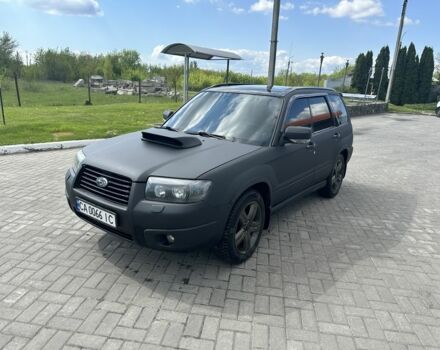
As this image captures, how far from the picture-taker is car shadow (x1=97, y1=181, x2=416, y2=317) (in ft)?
9.82

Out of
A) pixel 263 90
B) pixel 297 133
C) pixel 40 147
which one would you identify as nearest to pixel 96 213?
pixel 297 133

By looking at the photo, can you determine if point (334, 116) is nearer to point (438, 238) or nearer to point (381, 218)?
point (381, 218)

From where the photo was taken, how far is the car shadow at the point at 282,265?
9.82ft

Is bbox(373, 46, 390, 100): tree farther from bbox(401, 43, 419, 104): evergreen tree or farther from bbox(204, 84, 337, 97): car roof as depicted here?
bbox(204, 84, 337, 97): car roof

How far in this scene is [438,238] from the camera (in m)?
4.44

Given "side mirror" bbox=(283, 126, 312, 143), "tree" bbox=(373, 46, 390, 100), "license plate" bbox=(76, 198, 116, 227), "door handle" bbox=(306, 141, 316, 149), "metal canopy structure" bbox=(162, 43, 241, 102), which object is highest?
"tree" bbox=(373, 46, 390, 100)

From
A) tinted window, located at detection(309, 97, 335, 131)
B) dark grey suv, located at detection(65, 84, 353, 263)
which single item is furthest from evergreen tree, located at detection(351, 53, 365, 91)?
dark grey suv, located at detection(65, 84, 353, 263)

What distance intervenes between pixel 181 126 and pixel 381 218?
3.18 meters

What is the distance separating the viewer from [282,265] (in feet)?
11.6

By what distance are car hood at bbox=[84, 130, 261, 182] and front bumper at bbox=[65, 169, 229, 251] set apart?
0.21 m

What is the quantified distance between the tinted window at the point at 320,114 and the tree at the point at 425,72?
37.8m

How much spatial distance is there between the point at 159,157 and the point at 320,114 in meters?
2.73

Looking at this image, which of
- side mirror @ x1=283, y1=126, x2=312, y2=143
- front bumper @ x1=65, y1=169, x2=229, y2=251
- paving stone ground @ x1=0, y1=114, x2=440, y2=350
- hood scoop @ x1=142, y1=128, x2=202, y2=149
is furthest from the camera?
side mirror @ x1=283, y1=126, x2=312, y2=143

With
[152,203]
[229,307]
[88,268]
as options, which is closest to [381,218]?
[229,307]
